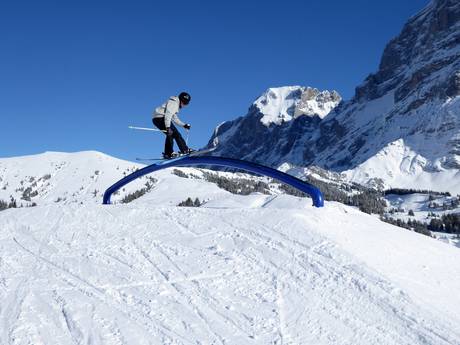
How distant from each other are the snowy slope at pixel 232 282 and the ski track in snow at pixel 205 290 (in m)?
0.03

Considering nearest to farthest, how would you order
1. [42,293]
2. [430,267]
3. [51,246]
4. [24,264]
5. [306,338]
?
[306,338] < [42,293] < [430,267] < [24,264] < [51,246]

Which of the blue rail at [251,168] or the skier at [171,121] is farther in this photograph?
the skier at [171,121]

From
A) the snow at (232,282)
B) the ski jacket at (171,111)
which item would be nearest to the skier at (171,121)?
the ski jacket at (171,111)

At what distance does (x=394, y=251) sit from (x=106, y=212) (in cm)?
1078

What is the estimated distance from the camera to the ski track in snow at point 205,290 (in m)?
8.30

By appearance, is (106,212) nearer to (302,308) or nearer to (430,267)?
(302,308)

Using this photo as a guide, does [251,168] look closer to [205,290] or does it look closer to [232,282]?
[232,282]

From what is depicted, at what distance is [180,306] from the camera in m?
9.35

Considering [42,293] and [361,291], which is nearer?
[361,291]

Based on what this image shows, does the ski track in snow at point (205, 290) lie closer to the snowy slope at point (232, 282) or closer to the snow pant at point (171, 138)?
the snowy slope at point (232, 282)

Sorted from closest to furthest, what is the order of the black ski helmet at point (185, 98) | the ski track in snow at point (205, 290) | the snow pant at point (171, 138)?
the ski track in snow at point (205, 290) → the black ski helmet at point (185, 98) → the snow pant at point (171, 138)

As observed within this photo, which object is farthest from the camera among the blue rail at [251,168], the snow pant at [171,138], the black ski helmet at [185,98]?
the snow pant at [171,138]

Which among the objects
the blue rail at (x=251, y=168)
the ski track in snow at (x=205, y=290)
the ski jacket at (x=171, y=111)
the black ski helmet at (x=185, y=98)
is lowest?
the ski track in snow at (x=205, y=290)

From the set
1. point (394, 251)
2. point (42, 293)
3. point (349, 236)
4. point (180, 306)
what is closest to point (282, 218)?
point (349, 236)
